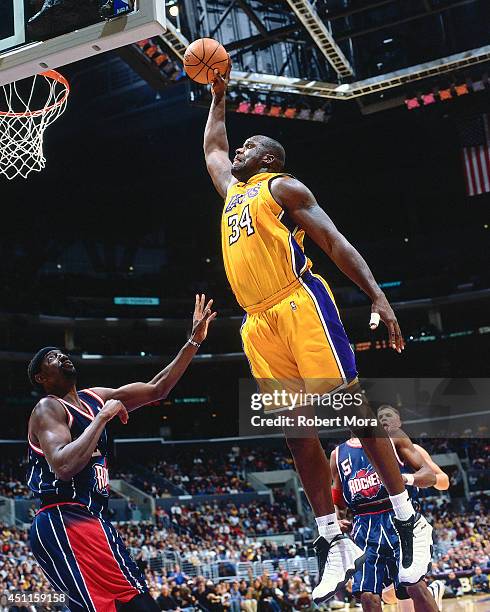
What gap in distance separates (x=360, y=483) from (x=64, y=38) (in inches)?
172

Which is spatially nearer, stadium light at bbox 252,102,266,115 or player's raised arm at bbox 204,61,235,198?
player's raised arm at bbox 204,61,235,198

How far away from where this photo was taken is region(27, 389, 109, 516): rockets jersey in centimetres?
427

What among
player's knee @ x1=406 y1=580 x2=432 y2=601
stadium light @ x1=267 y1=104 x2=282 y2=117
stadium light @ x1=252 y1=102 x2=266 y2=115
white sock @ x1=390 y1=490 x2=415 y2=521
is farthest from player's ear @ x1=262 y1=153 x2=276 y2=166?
stadium light @ x1=267 y1=104 x2=282 y2=117

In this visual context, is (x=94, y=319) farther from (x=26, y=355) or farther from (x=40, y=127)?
(x=40, y=127)

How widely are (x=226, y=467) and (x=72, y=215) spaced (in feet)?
35.5

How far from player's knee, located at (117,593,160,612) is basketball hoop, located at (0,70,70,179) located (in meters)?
3.76

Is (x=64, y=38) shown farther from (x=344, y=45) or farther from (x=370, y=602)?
(x=344, y=45)

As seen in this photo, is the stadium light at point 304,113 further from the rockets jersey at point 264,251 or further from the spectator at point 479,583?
the rockets jersey at point 264,251

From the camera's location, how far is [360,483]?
6.80 meters

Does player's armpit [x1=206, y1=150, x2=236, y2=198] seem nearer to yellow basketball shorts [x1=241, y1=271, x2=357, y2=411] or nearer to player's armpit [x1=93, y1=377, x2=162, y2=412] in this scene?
yellow basketball shorts [x1=241, y1=271, x2=357, y2=411]

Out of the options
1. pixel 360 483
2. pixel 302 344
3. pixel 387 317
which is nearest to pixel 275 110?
pixel 360 483

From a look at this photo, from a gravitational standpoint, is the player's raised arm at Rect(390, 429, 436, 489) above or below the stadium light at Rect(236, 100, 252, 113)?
below

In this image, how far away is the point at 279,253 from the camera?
4.24 m

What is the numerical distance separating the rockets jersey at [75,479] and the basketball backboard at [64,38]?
224cm
